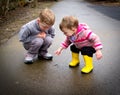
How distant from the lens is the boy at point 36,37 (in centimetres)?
463

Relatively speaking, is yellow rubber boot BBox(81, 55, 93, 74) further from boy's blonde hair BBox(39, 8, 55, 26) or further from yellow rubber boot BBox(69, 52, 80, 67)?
boy's blonde hair BBox(39, 8, 55, 26)

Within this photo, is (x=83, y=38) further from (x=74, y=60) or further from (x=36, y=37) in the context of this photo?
(x=36, y=37)

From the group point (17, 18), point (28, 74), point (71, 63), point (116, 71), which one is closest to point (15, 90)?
point (28, 74)

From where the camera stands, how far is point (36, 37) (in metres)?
4.73

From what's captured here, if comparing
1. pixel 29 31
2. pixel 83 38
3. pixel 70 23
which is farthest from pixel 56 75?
pixel 29 31

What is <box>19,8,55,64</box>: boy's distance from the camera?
463 cm

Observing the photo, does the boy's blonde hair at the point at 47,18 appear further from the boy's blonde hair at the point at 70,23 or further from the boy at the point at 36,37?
the boy's blonde hair at the point at 70,23

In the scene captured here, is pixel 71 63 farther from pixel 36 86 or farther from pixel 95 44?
pixel 36 86

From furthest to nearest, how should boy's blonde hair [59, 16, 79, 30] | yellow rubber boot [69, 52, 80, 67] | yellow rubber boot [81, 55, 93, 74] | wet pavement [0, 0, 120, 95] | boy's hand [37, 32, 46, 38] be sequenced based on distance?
1. boy's hand [37, 32, 46, 38]
2. yellow rubber boot [69, 52, 80, 67]
3. yellow rubber boot [81, 55, 93, 74]
4. boy's blonde hair [59, 16, 79, 30]
5. wet pavement [0, 0, 120, 95]

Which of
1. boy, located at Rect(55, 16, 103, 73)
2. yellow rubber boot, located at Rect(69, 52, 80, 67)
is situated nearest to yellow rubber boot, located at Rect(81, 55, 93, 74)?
boy, located at Rect(55, 16, 103, 73)

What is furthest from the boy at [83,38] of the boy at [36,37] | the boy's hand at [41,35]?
the boy's hand at [41,35]

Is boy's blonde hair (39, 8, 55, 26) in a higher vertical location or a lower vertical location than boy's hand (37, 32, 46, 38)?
higher

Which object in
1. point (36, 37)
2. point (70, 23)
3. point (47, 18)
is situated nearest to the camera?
point (70, 23)

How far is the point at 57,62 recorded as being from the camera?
15.8ft
